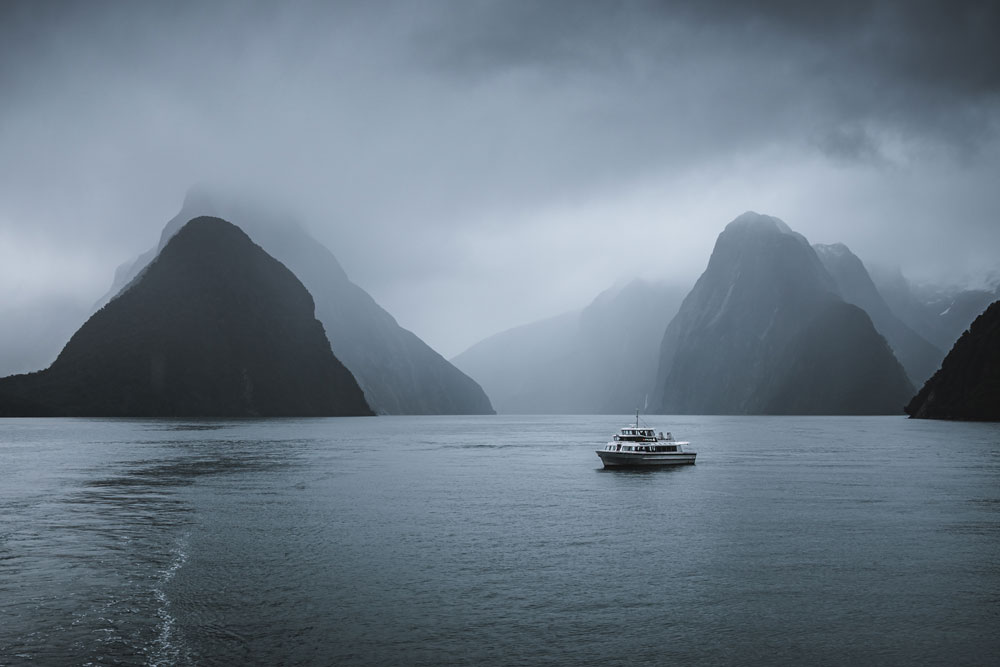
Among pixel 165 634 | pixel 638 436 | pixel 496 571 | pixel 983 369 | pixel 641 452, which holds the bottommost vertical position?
pixel 165 634

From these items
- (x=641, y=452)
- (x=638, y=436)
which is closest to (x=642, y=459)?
(x=641, y=452)

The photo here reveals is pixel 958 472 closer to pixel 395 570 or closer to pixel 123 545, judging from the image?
pixel 395 570

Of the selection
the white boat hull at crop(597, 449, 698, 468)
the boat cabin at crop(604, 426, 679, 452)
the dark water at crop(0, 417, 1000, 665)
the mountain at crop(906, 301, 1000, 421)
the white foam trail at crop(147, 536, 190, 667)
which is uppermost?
the mountain at crop(906, 301, 1000, 421)

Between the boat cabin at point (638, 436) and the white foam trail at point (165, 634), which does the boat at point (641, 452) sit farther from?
the white foam trail at point (165, 634)

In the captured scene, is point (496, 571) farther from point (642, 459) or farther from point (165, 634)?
point (642, 459)

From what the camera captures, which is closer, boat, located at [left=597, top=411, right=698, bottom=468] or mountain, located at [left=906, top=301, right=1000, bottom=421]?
boat, located at [left=597, top=411, right=698, bottom=468]

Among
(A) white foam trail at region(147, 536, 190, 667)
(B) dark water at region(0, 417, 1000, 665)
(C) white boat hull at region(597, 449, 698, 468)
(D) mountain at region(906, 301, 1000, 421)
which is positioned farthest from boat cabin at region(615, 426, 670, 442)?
(D) mountain at region(906, 301, 1000, 421)

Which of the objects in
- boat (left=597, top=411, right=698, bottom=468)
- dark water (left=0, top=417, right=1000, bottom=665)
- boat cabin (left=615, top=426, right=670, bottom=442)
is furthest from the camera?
boat cabin (left=615, top=426, right=670, bottom=442)

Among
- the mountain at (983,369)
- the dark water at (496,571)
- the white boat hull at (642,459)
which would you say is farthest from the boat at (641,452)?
the mountain at (983,369)

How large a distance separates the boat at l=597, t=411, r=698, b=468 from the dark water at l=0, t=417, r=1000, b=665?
1567 centimetres

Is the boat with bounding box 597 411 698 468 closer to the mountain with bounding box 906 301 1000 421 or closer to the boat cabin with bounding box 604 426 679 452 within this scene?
the boat cabin with bounding box 604 426 679 452

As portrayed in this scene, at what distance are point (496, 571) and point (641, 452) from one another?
55.4 meters

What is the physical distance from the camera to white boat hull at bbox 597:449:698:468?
8219 centimetres

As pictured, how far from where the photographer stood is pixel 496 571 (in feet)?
102
